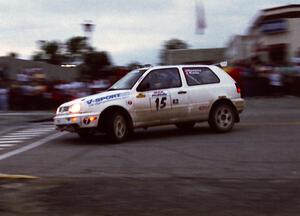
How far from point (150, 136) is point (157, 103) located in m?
1.21

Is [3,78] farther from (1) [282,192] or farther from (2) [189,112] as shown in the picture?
(1) [282,192]

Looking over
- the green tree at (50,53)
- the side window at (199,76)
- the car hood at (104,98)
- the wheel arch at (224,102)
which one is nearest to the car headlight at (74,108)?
the car hood at (104,98)

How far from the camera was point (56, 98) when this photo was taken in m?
23.6

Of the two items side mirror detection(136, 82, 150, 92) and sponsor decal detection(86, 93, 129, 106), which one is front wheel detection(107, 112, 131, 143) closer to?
sponsor decal detection(86, 93, 129, 106)

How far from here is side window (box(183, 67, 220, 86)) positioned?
13.2 meters

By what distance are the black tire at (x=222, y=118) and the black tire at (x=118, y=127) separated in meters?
2.14

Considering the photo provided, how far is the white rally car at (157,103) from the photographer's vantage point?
1209 cm

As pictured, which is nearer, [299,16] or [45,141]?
[45,141]

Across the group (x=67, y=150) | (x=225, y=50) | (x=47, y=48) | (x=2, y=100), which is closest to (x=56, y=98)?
(x=2, y=100)

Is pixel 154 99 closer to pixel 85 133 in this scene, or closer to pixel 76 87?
pixel 85 133

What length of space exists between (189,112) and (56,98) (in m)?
11.6

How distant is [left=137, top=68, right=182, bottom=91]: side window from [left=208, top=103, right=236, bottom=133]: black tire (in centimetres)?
114

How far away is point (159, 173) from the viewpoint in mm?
8398

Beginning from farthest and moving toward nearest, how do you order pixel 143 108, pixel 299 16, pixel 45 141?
pixel 299 16
pixel 45 141
pixel 143 108
